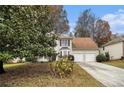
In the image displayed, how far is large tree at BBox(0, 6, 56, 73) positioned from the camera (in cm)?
1686

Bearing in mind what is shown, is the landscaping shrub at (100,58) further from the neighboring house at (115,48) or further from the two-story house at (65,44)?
the two-story house at (65,44)

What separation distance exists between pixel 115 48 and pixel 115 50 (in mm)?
295

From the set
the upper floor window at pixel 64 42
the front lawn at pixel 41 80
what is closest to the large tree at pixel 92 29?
the upper floor window at pixel 64 42

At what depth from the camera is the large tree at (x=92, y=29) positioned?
2684 centimetres

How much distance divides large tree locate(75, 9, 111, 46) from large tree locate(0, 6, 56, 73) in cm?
766

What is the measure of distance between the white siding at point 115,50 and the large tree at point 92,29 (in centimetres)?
413

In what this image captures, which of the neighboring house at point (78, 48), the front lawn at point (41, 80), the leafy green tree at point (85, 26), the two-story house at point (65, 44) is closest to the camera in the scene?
the front lawn at point (41, 80)

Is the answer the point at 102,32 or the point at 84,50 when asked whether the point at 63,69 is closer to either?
the point at 102,32

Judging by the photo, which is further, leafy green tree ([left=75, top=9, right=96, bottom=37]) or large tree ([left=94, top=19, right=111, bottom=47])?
leafy green tree ([left=75, top=9, right=96, bottom=37])

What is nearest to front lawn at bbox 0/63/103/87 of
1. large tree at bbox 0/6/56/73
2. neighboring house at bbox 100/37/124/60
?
large tree at bbox 0/6/56/73

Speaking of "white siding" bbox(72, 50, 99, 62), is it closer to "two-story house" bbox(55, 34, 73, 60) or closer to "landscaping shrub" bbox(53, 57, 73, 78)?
"two-story house" bbox(55, 34, 73, 60)

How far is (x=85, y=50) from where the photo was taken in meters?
36.7
